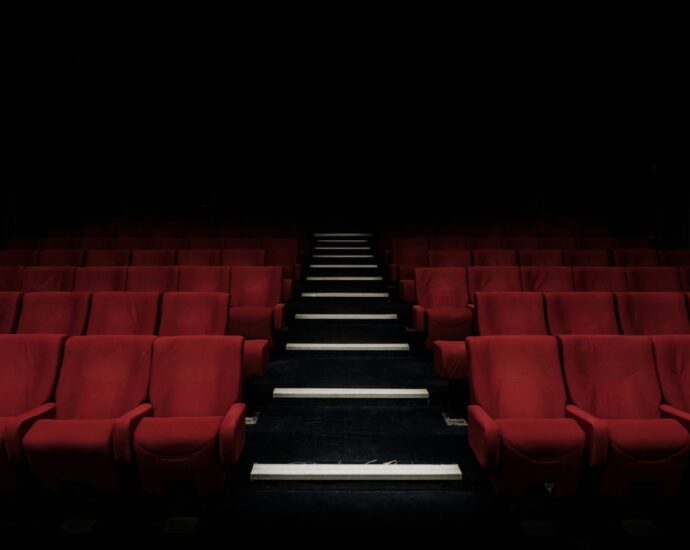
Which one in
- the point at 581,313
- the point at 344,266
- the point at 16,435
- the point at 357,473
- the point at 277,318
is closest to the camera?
the point at 16,435

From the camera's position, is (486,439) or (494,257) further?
(494,257)

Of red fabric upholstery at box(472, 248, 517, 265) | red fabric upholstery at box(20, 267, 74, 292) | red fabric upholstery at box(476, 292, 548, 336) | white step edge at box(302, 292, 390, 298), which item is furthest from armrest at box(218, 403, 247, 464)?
red fabric upholstery at box(472, 248, 517, 265)

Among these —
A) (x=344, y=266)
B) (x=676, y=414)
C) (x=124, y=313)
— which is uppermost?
(x=344, y=266)

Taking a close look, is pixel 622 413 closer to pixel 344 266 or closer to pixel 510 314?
pixel 510 314

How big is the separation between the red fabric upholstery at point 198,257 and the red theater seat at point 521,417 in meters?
0.96

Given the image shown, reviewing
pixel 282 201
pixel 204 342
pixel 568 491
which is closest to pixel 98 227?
pixel 282 201

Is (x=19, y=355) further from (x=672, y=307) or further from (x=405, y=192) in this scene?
(x=405, y=192)

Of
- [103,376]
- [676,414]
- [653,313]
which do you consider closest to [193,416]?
[103,376]

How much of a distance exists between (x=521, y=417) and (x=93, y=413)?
2.24 ft

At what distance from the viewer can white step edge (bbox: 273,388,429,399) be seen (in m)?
1.01

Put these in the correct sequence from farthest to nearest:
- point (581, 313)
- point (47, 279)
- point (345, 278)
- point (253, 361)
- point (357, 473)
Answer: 1. point (345, 278)
2. point (47, 279)
3. point (581, 313)
4. point (253, 361)
5. point (357, 473)

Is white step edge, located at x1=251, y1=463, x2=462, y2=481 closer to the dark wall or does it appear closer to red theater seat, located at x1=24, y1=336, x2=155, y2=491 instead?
red theater seat, located at x1=24, y1=336, x2=155, y2=491

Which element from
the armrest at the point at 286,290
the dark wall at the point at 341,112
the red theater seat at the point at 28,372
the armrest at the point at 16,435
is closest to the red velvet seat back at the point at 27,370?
the red theater seat at the point at 28,372

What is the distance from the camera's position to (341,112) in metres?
3.13
